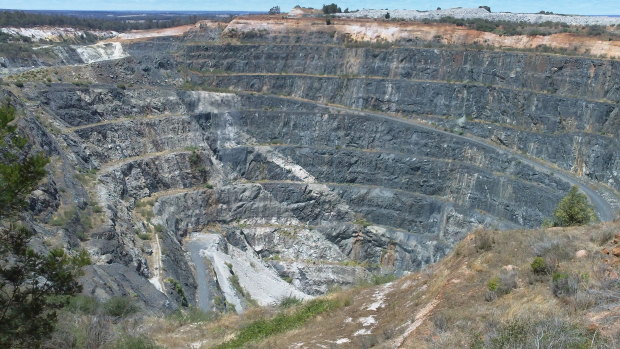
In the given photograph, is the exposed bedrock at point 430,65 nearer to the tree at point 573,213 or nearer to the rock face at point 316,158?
the rock face at point 316,158

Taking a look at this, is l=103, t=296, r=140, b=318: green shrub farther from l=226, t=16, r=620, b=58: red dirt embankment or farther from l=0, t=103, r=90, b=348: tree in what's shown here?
l=226, t=16, r=620, b=58: red dirt embankment

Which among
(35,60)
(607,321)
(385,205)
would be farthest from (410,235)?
(35,60)

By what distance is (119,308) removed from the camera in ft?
78.9

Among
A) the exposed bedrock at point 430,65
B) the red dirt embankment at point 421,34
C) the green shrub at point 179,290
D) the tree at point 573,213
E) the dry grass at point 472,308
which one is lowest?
the green shrub at point 179,290

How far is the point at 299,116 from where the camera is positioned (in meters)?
63.6

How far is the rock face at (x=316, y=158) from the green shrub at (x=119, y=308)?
12308 millimetres

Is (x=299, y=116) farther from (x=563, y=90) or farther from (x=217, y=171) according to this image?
(x=563, y=90)

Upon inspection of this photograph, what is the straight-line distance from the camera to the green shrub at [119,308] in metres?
23.5

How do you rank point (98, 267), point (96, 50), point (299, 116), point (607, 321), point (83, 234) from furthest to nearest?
point (96, 50)
point (299, 116)
point (83, 234)
point (98, 267)
point (607, 321)

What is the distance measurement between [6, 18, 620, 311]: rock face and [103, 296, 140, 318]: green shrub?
12.3 meters

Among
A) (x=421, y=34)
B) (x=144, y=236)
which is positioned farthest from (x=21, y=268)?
(x=421, y=34)

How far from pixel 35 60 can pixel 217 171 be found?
83.9ft

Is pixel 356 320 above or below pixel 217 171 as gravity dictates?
above

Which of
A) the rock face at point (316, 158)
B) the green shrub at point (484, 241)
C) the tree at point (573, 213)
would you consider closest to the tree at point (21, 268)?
the green shrub at point (484, 241)
